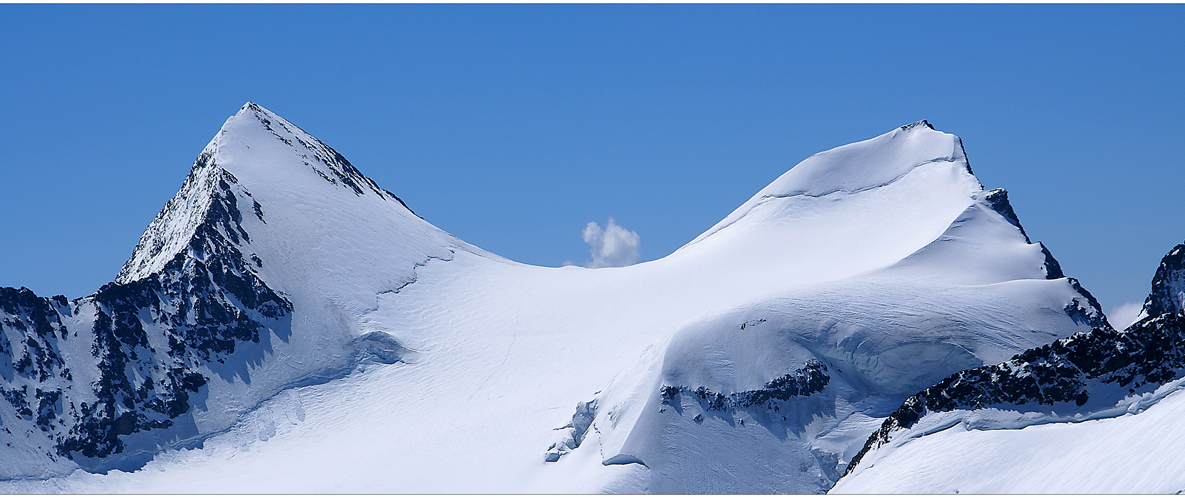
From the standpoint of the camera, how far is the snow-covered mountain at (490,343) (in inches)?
2378

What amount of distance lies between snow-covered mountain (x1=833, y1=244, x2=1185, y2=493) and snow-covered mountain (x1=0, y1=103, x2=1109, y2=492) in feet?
33.2

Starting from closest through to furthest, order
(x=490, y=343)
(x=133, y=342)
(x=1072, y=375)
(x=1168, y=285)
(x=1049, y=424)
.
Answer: (x=1049, y=424)
(x=1072, y=375)
(x=1168, y=285)
(x=133, y=342)
(x=490, y=343)

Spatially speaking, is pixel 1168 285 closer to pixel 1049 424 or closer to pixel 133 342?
pixel 1049 424

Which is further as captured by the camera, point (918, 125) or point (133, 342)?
point (918, 125)

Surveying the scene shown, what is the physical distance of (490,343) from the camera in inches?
3125

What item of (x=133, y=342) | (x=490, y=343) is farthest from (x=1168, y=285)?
(x=133, y=342)

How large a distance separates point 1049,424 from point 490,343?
140 feet

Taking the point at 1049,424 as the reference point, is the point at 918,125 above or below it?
above

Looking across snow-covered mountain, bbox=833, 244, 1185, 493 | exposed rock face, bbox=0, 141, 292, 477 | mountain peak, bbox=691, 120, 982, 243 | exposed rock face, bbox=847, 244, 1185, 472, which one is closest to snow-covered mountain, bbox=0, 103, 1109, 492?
exposed rock face, bbox=0, 141, 292, 477

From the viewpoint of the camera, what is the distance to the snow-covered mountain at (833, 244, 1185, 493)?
3844 centimetres

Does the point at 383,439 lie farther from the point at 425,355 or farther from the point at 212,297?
the point at 212,297

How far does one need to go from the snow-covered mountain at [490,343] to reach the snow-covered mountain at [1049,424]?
10113 millimetres

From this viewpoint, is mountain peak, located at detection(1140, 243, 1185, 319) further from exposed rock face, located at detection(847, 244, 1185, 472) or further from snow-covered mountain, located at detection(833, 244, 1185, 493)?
snow-covered mountain, located at detection(833, 244, 1185, 493)

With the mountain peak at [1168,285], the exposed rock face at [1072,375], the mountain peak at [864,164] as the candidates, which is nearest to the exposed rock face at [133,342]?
the exposed rock face at [1072,375]
